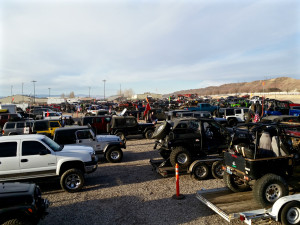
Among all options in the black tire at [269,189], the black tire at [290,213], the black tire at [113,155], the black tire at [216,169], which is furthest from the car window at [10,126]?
the black tire at [290,213]

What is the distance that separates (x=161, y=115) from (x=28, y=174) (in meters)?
19.8

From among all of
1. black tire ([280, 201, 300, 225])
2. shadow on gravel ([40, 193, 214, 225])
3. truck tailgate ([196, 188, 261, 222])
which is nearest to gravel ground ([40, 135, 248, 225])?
shadow on gravel ([40, 193, 214, 225])

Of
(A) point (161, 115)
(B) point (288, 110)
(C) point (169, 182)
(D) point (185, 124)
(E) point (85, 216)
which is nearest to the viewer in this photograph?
(E) point (85, 216)

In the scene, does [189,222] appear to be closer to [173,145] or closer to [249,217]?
[249,217]

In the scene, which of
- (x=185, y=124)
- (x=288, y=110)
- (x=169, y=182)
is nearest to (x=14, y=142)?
(x=169, y=182)

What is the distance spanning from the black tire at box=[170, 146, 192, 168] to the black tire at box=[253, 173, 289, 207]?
11.7 ft

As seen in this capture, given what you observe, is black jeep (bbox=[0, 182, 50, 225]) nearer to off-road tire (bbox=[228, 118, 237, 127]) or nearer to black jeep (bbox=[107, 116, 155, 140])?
black jeep (bbox=[107, 116, 155, 140])

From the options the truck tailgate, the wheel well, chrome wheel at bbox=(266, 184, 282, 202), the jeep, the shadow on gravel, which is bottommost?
the shadow on gravel

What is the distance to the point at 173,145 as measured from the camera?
29.3 ft

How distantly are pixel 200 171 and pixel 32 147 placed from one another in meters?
6.09

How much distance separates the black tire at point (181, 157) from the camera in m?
8.74

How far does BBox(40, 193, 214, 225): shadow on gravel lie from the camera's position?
5.79 meters

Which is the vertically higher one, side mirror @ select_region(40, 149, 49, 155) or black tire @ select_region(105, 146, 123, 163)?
side mirror @ select_region(40, 149, 49, 155)

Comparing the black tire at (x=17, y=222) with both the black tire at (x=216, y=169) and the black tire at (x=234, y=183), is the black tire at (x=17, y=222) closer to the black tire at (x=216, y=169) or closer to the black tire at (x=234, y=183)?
the black tire at (x=234, y=183)
